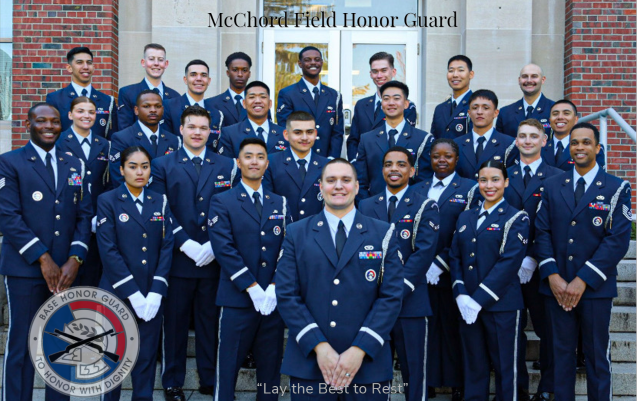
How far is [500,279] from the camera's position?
5.28m

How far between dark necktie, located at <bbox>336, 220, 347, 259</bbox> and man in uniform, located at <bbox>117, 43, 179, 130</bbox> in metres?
3.42

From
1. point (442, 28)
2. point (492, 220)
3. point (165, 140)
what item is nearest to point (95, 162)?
point (165, 140)

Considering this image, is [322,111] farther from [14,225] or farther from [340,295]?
[340,295]

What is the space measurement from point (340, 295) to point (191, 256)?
1858mm

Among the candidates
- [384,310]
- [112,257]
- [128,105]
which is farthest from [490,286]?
[128,105]

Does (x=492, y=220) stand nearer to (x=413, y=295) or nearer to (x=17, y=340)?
(x=413, y=295)

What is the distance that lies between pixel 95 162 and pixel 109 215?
112 cm

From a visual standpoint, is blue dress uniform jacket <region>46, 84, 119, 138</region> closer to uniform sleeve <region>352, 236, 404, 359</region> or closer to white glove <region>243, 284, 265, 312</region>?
white glove <region>243, 284, 265, 312</region>

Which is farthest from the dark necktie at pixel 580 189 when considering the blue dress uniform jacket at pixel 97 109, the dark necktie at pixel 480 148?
the blue dress uniform jacket at pixel 97 109

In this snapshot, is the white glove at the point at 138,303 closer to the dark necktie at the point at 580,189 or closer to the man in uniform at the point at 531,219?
the man in uniform at the point at 531,219

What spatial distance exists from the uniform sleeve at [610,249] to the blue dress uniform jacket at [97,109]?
4639 mm

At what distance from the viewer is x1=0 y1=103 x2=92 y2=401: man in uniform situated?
5.17m

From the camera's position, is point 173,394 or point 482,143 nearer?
point 173,394

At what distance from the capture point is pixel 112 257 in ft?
17.0
